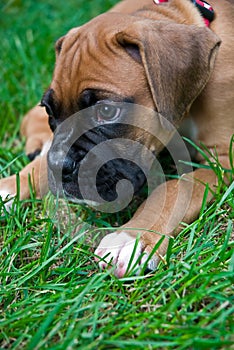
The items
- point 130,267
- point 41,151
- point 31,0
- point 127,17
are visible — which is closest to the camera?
point 130,267

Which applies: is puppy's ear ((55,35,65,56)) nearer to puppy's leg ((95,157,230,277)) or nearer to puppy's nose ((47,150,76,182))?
puppy's nose ((47,150,76,182))

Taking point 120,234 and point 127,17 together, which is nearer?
point 120,234

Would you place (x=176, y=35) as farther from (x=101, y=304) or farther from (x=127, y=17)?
(x=101, y=304)

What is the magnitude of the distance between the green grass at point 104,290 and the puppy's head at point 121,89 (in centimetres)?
37

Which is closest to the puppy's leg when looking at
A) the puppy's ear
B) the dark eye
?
the dark eye

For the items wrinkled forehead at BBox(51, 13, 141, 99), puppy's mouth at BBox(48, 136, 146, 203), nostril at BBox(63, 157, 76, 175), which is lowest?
puppy's mouth at BBox(48, 136, 146, 203)

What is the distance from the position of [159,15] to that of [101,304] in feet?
6.36

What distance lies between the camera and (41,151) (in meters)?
4.61

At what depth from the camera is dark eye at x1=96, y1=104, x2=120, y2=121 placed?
11.2 ft

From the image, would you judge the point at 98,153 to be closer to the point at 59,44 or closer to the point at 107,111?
the point at 107,111

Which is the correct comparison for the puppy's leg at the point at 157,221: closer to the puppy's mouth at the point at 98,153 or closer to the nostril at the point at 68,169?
the puppy's mouth at the point at 98,153

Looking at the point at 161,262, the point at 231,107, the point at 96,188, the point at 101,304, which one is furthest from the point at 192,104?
the point at 101,304

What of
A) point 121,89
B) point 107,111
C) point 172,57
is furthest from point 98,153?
point 172,57

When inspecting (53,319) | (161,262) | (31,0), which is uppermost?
(31,0)
